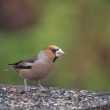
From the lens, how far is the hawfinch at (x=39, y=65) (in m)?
7.80

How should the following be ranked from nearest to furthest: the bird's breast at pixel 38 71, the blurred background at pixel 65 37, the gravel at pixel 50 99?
the gravel at pixel 50 99, the bird's breast at pixel 38 71, the blurred background at pixel 65 37

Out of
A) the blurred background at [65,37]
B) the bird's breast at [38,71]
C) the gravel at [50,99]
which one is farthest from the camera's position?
the blurred background at [65,37]

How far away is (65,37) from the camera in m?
12.3

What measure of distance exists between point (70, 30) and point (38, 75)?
4.79 metres

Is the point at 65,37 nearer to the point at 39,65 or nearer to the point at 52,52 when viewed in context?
the point at 52,52

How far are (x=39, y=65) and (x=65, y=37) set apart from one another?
4.54 metres

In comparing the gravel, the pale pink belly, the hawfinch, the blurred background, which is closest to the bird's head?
the hawfinch

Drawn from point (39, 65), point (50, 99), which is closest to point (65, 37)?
point (39, 65)

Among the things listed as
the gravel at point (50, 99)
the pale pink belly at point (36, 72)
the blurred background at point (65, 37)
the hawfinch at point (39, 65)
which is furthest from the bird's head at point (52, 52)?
the blurred background at point (65, 37)

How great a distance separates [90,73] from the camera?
1237 centimetres

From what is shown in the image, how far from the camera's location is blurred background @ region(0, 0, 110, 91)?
12141 millimetres

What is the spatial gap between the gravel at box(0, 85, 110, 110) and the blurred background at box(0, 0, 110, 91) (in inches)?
160

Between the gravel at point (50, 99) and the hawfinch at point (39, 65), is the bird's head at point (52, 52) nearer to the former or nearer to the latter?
the hawfinch at point (39, 65)

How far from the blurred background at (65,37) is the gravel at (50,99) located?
4.06 meters
